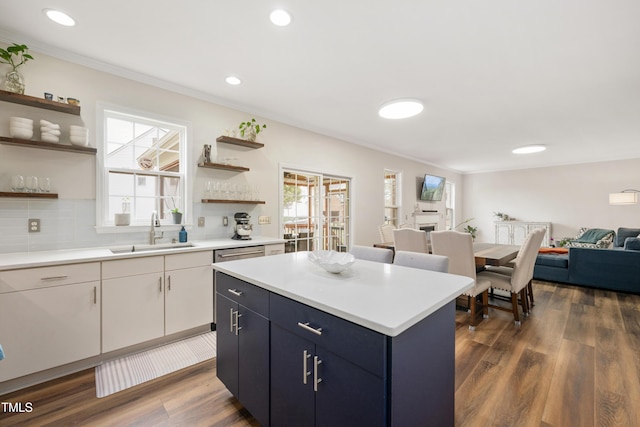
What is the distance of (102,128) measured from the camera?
2.49 meters

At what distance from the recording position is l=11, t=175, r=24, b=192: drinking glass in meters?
2.08

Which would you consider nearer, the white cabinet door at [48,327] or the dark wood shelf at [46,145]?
the white cabinet door at [48,327]

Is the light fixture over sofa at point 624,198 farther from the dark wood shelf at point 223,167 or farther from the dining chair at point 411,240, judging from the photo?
the dark wood shelf at point 223,167

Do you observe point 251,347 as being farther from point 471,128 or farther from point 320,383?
point 471,128

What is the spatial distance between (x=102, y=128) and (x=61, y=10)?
3.03 ft

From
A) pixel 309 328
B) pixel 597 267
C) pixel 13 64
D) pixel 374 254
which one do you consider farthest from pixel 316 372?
pixel 597 267

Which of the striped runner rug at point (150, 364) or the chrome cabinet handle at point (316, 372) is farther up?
the chrome cabinet handle at point (316, 372)

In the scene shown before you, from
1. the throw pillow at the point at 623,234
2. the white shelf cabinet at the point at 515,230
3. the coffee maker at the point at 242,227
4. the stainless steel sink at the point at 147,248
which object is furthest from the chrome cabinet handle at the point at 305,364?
the white shelf cabinet at the point at 515,230

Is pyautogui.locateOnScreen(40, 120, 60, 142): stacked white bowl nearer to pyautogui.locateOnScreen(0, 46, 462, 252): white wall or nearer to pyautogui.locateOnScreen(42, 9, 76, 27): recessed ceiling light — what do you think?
pyautogui.locateOnScreen(0, 46, 462, 252): white wall

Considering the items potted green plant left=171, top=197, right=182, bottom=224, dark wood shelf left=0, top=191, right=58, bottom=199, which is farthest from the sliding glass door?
dark wood shelf left=0, top=191, right=58, bottom=199

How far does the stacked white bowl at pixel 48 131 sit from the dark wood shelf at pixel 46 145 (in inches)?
1.9

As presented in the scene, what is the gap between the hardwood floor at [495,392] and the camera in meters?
1.64

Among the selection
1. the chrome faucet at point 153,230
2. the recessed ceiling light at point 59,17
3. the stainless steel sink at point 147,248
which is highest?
the recessed ceiling light at point 59,17

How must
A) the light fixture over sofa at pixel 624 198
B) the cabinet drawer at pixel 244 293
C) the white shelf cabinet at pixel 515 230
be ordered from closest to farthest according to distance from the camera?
the cabinet drawer at pixel 244 293, the light fixture over sofa at pixel 624 198, the white shelf cabinet at pixel 515 230
